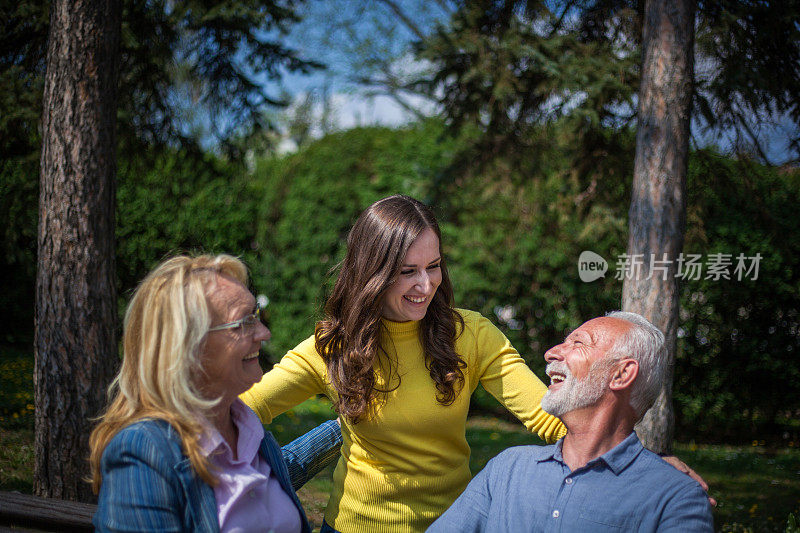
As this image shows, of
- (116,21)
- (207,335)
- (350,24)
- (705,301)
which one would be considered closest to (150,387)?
(207,335)

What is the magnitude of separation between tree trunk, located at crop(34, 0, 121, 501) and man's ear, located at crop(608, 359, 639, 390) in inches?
130

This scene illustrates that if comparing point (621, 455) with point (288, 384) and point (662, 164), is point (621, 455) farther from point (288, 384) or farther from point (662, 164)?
point (662, 164)

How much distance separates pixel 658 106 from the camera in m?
4.31

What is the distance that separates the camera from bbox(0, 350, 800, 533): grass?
514 centimetres

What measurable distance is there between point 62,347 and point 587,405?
11.0ft

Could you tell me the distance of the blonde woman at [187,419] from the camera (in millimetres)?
1758

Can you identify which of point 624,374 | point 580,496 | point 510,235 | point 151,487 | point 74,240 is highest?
point 510,235

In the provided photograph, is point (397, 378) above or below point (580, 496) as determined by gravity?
above

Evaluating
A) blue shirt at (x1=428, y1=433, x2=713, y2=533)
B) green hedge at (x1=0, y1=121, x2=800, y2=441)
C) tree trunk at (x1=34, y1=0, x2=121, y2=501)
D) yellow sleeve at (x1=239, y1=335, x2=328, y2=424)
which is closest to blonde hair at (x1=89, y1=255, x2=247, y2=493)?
yellow sleeve at (x1=239, y1=335, x2=328, y2=424)

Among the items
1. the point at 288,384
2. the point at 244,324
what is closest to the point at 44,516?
the point at 288,384

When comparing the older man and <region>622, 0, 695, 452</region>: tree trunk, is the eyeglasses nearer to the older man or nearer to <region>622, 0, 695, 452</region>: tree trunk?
the older man

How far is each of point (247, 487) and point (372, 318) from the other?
800 millimetres

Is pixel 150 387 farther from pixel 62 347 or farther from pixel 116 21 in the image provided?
pixel 116 21

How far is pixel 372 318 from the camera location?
8.27ft
